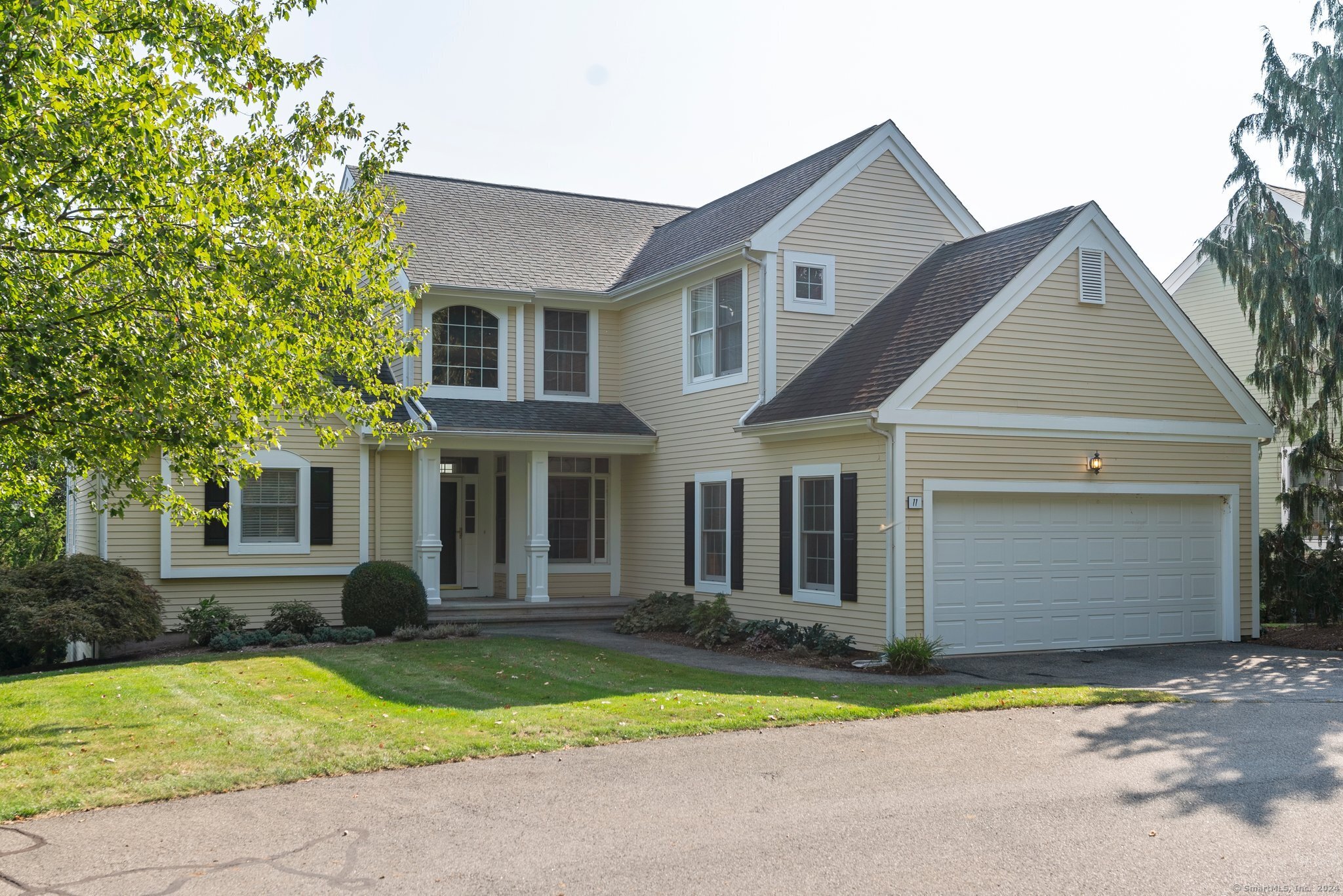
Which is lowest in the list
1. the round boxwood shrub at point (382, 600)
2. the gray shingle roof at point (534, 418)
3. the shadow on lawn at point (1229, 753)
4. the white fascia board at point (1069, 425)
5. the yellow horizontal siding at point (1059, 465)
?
the shadow on lawn at point (1229, 753)

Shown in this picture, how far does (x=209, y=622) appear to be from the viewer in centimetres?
1596

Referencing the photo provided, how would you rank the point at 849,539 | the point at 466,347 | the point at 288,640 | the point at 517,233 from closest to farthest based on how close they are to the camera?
1. the point at 849,539
2. the point at 288,640
3. the point at 466,347
4. the point at 517,233

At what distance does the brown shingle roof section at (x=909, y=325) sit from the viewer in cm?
1457

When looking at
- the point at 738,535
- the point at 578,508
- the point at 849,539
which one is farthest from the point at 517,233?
the point at 849,539

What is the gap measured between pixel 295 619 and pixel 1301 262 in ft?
52.2

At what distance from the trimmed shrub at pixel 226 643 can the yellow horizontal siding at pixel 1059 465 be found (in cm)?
876

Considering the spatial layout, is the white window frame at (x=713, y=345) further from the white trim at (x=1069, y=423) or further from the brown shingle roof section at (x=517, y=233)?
the white trim at (x=1069, y=423)

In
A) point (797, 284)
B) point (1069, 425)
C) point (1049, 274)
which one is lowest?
point (1069, 425)

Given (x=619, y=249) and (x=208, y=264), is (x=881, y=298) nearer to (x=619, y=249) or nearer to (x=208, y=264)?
(x=619, y=249)

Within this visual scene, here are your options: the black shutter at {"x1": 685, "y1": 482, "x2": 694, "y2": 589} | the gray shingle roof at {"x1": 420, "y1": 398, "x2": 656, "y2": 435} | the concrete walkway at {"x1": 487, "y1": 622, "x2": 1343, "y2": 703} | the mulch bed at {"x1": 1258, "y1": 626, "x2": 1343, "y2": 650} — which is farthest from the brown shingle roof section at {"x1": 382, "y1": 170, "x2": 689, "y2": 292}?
the mulch bed at {"x1": 1258, "y1": 626, "x2": 1343, "y2": 650}

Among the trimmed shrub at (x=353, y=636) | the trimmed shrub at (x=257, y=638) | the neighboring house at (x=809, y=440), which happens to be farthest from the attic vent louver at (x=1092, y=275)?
the trimmed shrub at (x=257, y=638)

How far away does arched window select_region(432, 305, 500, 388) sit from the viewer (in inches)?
771

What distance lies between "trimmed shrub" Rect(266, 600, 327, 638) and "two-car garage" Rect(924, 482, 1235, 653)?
868 centimetres

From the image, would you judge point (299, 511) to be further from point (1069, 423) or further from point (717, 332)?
point (1069, 423)
